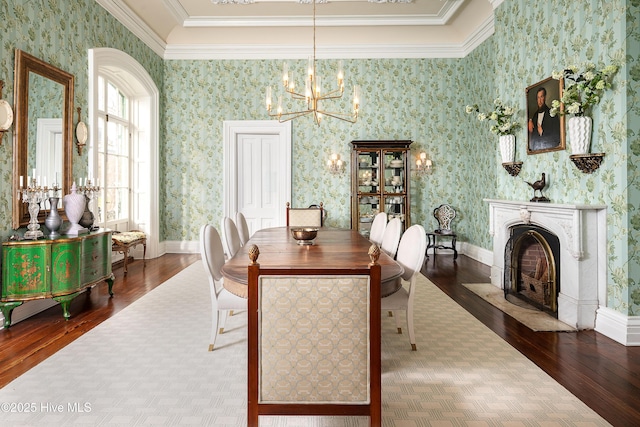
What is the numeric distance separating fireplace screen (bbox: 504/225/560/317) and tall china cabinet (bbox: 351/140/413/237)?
236 centimetres

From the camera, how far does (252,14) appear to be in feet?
21.2

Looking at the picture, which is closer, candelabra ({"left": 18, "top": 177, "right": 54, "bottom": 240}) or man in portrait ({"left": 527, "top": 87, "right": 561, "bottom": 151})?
candelabra ({"left": 18, "top": 177, "right": 54, "bottom": 240})

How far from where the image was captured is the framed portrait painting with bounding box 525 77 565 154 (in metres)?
3.82

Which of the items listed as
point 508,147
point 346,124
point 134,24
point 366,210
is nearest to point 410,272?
point 508,147

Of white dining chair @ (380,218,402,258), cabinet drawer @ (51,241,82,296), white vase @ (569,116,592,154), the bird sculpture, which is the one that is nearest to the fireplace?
the bird sculpture

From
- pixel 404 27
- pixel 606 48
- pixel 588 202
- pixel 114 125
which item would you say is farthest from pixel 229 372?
pixel 404 27

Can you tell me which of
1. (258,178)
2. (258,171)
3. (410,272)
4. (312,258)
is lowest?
(410,272)

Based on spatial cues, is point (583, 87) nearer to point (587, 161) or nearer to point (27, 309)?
point (587, 161)

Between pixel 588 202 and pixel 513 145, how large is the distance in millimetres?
1336

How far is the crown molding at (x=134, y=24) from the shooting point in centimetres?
526

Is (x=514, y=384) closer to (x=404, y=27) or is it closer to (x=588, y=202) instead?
(x=588, y=202)

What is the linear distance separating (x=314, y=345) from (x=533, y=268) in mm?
3394

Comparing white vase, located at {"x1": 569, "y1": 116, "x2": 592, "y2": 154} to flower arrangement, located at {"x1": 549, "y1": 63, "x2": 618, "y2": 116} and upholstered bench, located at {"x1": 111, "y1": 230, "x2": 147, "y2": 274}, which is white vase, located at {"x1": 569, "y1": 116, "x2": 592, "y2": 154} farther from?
upholstered bench, located at {"x1": 111, "y1": 230, "x2": 147, "y2": 274}

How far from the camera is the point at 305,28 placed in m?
6.81
